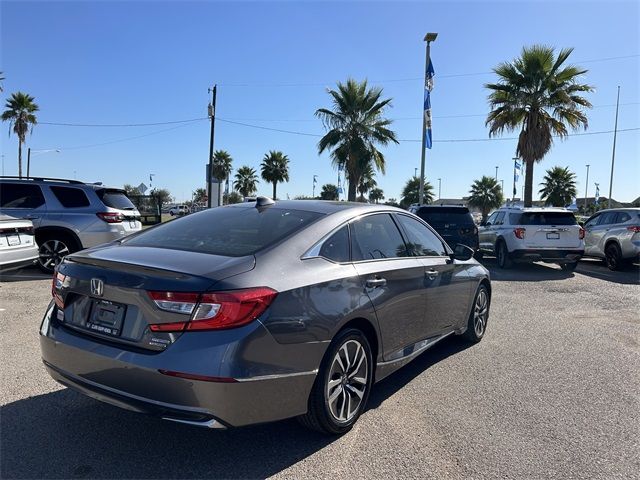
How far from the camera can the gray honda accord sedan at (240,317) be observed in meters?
2.59

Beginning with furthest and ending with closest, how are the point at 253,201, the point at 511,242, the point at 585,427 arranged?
the point at 511,242 → the point at 253,201 → the point at 585,427

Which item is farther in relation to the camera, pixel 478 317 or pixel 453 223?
pixel 453 223

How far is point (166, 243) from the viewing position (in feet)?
11.1

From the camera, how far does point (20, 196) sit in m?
9.15

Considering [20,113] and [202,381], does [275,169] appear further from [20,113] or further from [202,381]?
[202,381]

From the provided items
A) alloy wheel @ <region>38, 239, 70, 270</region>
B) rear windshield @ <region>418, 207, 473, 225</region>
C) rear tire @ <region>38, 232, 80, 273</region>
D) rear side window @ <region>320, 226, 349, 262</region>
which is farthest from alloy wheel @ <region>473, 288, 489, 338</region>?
alloy wheel @ <region>38, 239, 70, 270</region>

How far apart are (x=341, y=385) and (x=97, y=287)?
1642mm

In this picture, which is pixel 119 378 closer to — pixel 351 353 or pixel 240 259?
pixel 240 259

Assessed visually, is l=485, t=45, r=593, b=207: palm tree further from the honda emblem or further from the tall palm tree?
the tall palm tree

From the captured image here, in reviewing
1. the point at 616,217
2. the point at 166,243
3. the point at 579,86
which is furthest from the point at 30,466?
the point at 579,86

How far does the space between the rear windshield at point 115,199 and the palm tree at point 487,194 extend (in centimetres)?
5559

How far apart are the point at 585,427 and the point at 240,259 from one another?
2746 mm

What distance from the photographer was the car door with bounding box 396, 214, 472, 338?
4377mm

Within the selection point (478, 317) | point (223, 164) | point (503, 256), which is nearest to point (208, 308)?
point (478, 317)
